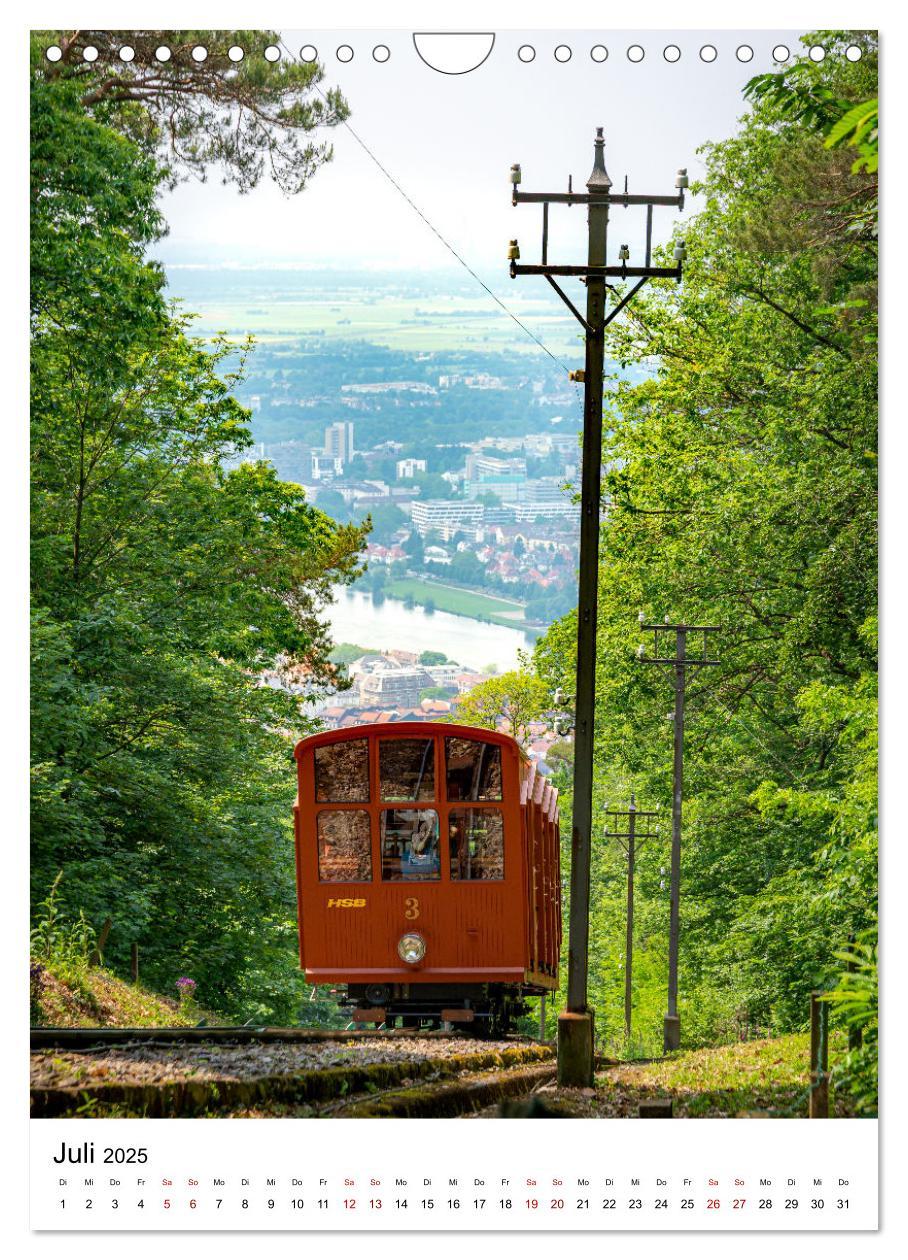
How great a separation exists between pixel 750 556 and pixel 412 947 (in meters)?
11.5

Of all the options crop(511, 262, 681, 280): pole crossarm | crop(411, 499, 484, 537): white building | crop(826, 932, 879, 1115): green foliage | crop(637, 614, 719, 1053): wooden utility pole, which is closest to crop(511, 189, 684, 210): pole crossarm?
crop(511, 262, 681, 280): pole crossarm

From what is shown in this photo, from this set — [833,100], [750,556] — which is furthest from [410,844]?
[750,556]

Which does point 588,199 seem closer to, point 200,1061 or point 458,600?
point 458,600

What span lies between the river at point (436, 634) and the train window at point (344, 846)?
1519 millimetres

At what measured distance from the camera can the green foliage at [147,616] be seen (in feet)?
44.8

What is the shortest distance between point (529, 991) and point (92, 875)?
488 cm

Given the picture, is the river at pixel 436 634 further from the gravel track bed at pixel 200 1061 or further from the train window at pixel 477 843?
the gravel track bed at pixel 200 1061

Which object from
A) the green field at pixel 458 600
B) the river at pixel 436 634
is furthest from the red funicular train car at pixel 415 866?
the green field at pixel 458 600

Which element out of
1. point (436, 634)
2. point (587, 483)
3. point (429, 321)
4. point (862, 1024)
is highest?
point (429, 321)

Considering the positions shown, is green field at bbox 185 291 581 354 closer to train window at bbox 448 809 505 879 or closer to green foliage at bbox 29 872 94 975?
train window at bbox 448 809 505 879

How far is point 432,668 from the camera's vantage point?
13.1m

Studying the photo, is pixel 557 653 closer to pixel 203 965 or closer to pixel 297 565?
pixel 297 565
